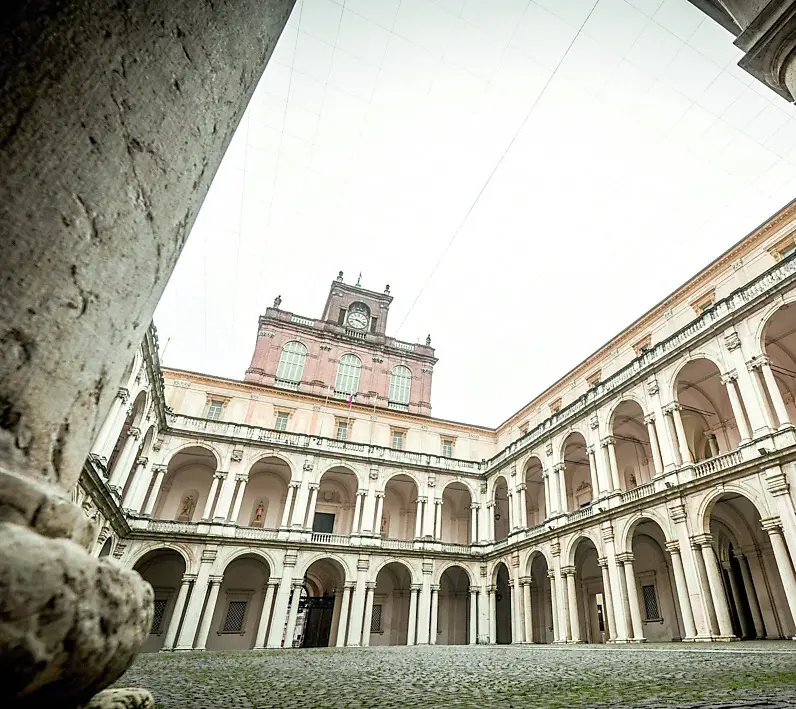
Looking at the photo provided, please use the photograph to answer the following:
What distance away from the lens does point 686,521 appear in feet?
49.8

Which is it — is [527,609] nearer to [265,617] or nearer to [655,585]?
[655,585]

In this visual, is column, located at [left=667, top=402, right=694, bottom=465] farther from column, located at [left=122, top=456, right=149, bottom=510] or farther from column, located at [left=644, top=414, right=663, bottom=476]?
column, located at [left=122, top=456, right=149, bottom=510]

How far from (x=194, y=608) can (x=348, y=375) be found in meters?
15.8

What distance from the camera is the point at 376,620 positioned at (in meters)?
25.4

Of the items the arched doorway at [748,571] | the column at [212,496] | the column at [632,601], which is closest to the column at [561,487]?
the column at [632,601]

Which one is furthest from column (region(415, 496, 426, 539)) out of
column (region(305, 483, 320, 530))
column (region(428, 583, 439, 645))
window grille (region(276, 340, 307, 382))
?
window grille (region(276, 340, 307, 382))

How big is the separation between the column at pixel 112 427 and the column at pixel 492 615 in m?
19.3

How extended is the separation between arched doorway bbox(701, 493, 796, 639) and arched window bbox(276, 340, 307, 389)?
73.8ft

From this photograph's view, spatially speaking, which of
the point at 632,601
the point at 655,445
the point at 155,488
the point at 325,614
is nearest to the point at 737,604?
the point at 632,601

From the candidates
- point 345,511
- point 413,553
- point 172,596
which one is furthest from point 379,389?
point 172,596

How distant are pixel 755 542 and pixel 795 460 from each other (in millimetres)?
6695

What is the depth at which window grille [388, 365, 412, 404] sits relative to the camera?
32.4 meters

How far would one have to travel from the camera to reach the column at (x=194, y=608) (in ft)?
63.6

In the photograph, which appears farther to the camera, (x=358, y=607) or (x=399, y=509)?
(x=399, y=509)
